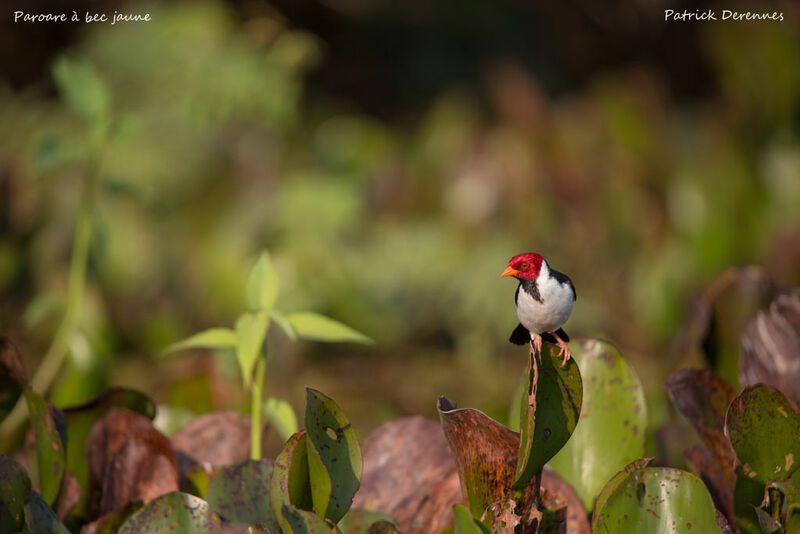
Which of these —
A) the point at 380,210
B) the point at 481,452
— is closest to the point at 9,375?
the point at 481,452

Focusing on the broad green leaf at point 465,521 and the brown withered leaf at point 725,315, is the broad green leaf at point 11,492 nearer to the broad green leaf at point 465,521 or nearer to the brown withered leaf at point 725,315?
the broad green leaf at point 465,521

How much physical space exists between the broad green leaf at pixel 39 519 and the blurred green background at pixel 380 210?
63.0 inches

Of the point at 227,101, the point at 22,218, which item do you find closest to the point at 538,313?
the point at 22,218

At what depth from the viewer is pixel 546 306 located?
2.17 feet

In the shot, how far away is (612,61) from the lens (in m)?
5.05

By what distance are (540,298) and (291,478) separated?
0.74ft

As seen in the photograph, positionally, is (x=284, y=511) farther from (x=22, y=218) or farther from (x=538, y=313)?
(x=22, y=218)

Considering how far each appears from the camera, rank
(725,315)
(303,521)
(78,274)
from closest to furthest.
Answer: (303,521), (725,315), (78,274)

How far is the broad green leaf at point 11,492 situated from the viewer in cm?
68

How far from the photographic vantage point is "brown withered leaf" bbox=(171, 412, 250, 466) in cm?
91

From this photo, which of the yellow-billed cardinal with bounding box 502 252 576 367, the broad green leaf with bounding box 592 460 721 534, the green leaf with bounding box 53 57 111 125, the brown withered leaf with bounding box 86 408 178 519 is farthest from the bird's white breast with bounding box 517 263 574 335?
the green leaf with bounding box 53 57 111 125

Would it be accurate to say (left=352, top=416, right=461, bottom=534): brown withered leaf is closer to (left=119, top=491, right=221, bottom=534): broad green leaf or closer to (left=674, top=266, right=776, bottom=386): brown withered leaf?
A: (left=119, top=491, right=221, bottom=534): broad green leaf

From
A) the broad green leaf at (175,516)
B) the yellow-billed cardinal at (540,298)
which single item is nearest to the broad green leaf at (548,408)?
the yellow-billed cardinal at (540,298)

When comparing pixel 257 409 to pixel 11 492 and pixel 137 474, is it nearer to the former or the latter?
pixel 137 474
